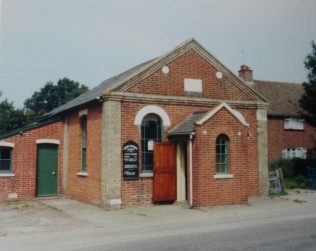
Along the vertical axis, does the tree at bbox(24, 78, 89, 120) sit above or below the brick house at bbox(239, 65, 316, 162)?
above

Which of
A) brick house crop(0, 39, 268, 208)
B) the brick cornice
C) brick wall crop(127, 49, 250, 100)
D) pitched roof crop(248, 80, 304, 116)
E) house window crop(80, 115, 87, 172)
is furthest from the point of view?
pitched roof crop(248, 80, 304, 116)

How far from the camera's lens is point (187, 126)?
15.6m

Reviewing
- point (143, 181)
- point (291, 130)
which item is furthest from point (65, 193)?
point (291, 130)

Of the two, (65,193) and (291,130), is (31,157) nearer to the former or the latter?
(65,193)

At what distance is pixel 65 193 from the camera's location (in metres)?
18.9

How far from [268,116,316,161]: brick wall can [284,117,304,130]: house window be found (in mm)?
337

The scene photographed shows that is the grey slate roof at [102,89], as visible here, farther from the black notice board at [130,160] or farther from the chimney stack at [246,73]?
the chimney stack at [246,73]

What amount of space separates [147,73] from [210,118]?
10.5ft

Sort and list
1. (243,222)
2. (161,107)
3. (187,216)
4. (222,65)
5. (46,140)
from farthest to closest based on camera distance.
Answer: (46,140) → (222,65) → (161,107) → (187,216) → (243,222)

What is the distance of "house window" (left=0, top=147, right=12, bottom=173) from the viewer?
17703mm

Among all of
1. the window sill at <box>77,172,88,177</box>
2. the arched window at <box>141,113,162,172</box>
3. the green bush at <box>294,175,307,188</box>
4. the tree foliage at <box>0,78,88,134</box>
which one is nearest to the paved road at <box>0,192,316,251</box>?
the window sill at <box>77,172,88,177</box>

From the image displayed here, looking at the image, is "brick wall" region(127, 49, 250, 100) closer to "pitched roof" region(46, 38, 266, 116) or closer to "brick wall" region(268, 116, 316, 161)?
"pitched roof" region(46, 38, 266, 116)

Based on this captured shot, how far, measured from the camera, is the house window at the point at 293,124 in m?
32.3

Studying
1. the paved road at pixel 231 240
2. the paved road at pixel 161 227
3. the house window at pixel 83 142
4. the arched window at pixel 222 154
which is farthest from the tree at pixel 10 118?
the paved road at pixel 231 240
